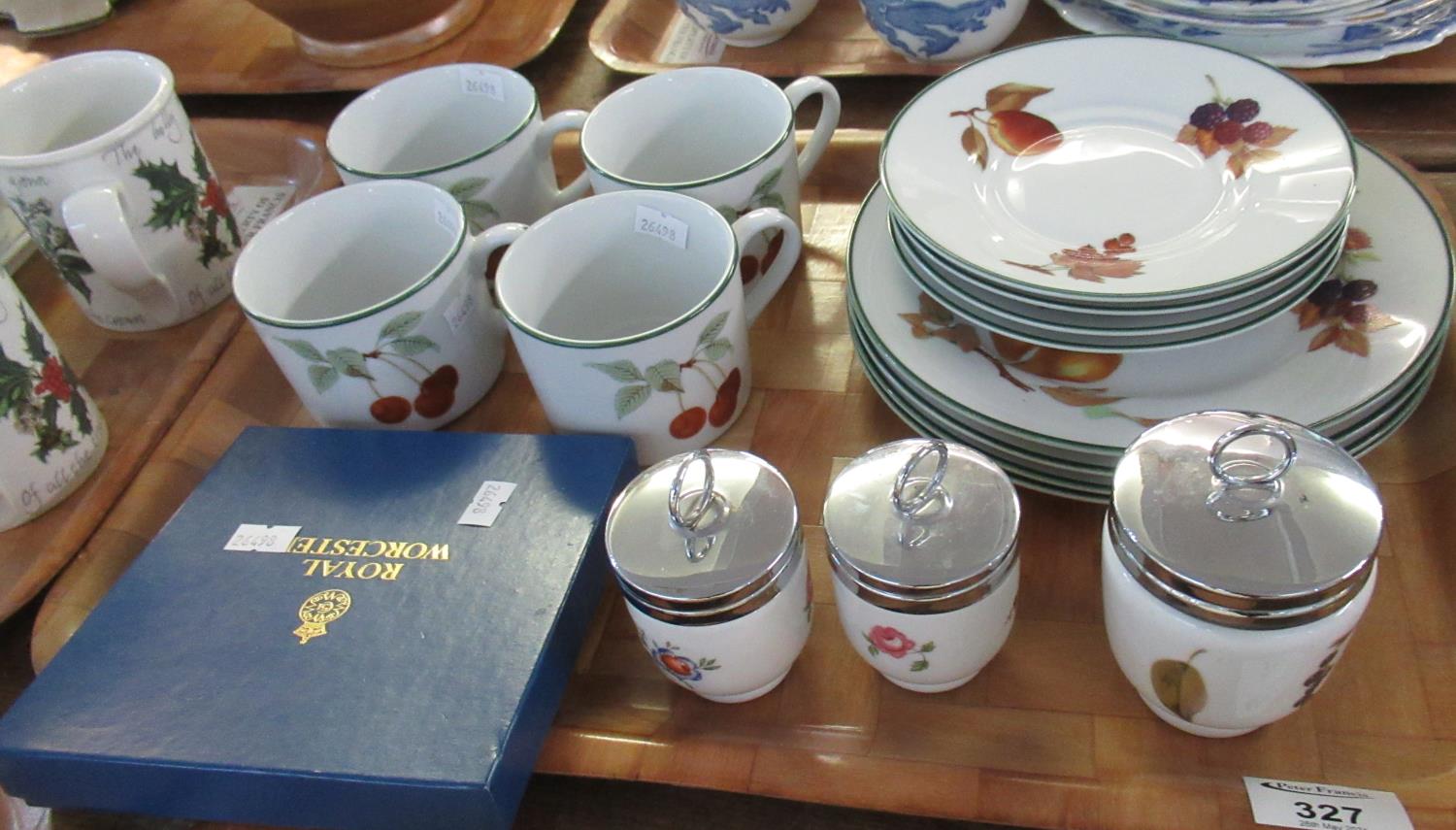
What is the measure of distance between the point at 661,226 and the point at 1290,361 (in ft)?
1.05

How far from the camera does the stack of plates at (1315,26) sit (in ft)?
2.27

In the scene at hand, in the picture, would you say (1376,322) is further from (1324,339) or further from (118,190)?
(118,190)

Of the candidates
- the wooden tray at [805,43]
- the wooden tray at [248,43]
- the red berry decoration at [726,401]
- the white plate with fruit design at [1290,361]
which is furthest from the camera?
the wooden tray at [248,43]

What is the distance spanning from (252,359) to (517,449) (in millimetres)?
233

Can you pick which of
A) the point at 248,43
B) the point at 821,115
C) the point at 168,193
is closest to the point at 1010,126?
the point at 821,115

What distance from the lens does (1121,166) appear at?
0.59m

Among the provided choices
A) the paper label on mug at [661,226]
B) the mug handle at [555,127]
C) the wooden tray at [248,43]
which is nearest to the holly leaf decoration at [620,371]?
the paper label on mug at [661,226]

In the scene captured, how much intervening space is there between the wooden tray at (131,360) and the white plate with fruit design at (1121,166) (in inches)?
17.4

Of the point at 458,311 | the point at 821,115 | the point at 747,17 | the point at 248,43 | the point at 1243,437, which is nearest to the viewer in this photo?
the point at 1243,437

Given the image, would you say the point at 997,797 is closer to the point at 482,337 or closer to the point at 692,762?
the point at 692,762

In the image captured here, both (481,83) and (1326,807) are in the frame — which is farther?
(481,83)

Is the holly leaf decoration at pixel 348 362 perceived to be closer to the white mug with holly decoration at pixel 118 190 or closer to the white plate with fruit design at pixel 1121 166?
the white mug with holly decoration at pixel 118 190

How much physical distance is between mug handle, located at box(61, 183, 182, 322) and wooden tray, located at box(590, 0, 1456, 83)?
1.20ft

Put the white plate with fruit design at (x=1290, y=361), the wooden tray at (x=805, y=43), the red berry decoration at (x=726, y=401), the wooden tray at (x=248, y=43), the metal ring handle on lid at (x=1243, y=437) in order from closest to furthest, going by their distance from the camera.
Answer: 1. the metal ring handle on lid at (x=1243, y=437)
2. the white plate with fruit design at (x=1290, y=361)
3. the red berry decoration at (x=726, y=401)
4. the wooden tray at (x=805, y=43)
5. the wooden tray at (x=248, y=43)
